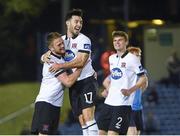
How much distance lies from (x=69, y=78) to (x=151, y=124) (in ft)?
22.8

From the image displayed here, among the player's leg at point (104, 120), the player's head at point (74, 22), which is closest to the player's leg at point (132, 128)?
the player's leg at point (104, 120)

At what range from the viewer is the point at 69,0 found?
17.8m

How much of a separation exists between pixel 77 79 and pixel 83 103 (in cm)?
31

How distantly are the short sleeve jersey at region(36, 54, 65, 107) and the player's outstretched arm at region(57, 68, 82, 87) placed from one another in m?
0.05

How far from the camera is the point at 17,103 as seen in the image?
17.0 metres

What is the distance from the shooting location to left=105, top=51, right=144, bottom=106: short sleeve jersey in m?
10.0

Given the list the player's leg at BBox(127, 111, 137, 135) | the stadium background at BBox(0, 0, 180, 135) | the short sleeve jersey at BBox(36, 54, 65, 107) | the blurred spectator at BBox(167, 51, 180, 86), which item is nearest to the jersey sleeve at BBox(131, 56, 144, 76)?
the player's leg at BBox(127, 111, 137, 135)

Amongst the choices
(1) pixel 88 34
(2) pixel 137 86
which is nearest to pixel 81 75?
(2) pixel 137 86

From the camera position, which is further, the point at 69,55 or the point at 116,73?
the point at 116,73

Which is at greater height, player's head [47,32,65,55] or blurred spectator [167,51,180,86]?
player's head [47,32,65,55]

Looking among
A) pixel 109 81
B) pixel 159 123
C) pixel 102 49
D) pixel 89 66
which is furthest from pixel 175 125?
pixel 89 66

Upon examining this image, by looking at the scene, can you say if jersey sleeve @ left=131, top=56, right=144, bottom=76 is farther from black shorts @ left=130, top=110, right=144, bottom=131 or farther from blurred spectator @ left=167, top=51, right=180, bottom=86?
blurred spectator @ left=167, top=51, right=180, bottom=86

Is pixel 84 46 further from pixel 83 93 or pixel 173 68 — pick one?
pixel 173 68

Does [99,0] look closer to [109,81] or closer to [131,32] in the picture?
[131,32]
